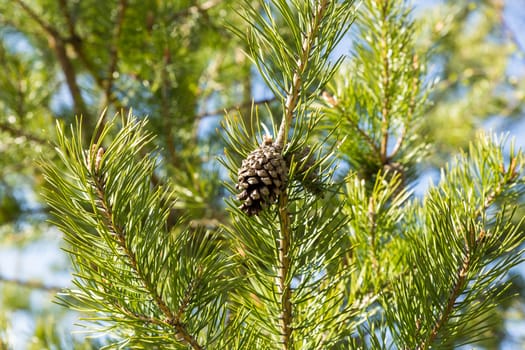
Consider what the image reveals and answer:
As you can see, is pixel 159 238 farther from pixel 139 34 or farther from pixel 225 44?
pixel 225 44

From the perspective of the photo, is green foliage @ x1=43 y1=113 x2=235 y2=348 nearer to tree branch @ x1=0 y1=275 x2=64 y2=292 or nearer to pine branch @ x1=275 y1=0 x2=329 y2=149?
pine branch @ x1=275 y1=0 x2=329 y2=149

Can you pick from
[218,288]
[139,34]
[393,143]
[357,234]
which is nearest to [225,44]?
[139,34]

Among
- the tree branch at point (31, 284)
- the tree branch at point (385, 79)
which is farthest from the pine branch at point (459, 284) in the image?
the tree branch at point (31, 284)

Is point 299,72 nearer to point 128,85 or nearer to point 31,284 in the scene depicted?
point 128,85

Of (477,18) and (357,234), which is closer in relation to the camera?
(357,234)

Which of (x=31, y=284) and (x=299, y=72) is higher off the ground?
(x=31, y=284)

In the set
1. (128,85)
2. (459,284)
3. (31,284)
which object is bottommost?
(459,284)

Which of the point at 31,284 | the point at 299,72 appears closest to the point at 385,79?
the point at 299,72

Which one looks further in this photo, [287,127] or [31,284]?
[31,284]

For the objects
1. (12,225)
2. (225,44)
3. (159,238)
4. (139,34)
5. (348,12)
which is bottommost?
(159,238)
